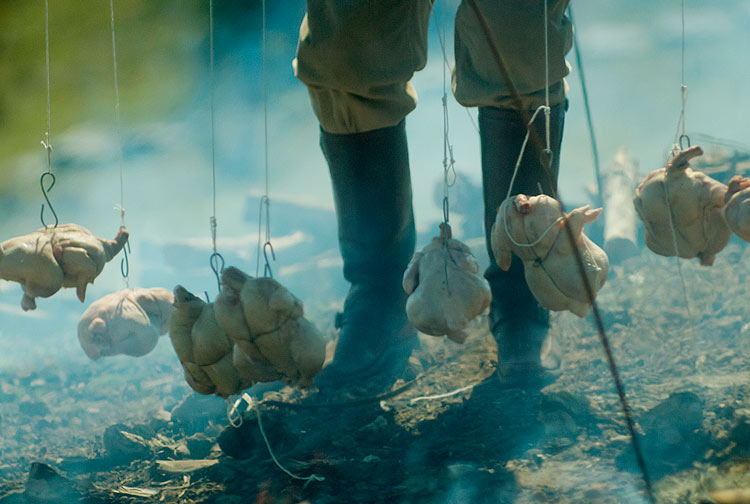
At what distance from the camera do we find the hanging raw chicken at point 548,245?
4.58 feet

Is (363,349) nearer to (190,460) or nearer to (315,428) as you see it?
(315,428)

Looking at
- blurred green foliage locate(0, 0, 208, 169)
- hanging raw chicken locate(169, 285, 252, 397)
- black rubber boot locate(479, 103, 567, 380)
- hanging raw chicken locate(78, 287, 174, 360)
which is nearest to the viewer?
hanging raw chicken locate(169, 285, 252, 397)

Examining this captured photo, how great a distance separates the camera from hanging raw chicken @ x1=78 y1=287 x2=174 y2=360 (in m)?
2.15

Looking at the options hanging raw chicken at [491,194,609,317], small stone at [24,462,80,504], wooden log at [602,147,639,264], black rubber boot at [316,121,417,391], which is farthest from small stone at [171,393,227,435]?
wooden log at [602,147,639,264]

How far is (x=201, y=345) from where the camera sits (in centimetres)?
148

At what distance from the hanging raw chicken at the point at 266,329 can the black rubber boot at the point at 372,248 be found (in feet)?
1.94

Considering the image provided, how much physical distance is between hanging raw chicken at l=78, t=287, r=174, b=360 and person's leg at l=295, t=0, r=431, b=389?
0.62 m

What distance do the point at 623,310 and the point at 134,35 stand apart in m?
2.52

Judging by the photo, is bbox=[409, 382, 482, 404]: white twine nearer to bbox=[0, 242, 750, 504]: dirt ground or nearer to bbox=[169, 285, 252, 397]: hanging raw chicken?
bbox=[0, 242, 750, 504]: dirt ground

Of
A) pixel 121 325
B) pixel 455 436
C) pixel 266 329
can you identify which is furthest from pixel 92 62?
pixel 455 436

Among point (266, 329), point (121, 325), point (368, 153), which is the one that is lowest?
point (121, 325)

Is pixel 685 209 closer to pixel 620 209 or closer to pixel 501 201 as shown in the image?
pixel 501 201

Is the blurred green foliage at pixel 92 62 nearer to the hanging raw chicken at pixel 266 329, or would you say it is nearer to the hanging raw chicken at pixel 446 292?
the hanging raw chicken at pixel 266 329

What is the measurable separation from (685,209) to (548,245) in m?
0.37
